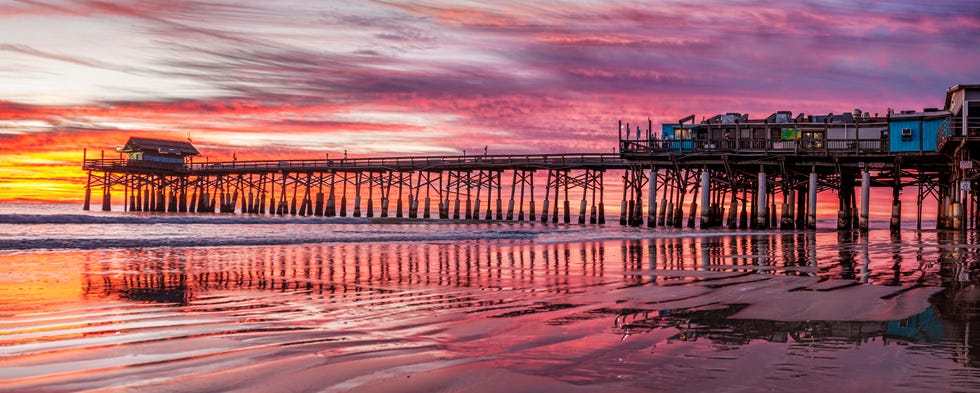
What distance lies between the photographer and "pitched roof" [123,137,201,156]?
82562 millimetres

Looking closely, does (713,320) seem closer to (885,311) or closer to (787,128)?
(885,311)

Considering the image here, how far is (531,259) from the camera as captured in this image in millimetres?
15836

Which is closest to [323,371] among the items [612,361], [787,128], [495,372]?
[495,372]

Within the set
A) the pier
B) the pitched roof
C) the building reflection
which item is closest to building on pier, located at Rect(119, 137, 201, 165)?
the pitched roof

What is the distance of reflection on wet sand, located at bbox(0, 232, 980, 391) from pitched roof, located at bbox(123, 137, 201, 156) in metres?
76.6

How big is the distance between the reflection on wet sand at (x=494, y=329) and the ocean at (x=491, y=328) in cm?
3

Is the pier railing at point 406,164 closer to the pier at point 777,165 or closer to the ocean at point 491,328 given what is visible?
the pier at point 777,165

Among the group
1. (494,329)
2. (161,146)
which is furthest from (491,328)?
(161,146)

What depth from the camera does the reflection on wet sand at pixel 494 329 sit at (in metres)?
4.48

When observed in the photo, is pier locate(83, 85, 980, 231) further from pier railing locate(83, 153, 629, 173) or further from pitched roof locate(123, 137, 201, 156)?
pitched roof locate(123, 137, 201, 156)

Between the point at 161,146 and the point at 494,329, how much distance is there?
8587 centimetres

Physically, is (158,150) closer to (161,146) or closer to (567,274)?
(161,146)

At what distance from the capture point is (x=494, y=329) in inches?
252

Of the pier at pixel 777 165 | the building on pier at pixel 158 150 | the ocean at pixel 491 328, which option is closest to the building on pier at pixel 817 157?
the pier at pixel 777 165
